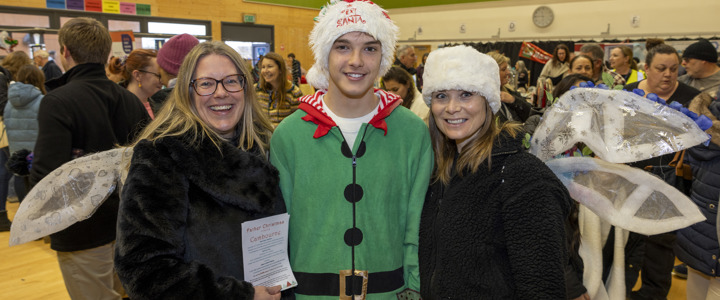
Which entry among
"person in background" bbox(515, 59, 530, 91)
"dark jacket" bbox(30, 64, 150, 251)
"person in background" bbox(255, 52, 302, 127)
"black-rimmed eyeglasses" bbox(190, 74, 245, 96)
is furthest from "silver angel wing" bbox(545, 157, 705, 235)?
"person in background" bbox(515, 59, 530, 91)

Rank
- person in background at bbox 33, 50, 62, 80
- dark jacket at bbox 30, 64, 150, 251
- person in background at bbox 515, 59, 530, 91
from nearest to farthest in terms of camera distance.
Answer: dark jacket at bbox 30, 64, 150, 251
person in background at bbox 33, 50, 62, 80
person in background at bbox 515, 59, 530, 91

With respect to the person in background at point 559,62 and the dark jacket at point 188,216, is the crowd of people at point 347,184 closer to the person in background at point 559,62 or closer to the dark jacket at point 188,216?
the dark jacket at point 188,216

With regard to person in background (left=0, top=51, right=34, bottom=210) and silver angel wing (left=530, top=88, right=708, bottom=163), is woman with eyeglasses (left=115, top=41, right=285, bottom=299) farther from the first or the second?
person in background (left=0, top=51, right=34, bottom=210)

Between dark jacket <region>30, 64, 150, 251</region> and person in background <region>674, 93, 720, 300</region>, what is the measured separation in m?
2.89

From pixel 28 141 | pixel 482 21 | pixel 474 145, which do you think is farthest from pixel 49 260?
pixel 482 21

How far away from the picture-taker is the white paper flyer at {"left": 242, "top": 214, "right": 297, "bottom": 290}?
145 centimetres

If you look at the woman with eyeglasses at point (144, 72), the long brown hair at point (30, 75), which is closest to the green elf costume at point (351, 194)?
the woman with eyeglasses at point (144, 72)

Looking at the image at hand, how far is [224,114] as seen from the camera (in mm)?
1555

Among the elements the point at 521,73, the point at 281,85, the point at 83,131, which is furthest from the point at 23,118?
the point at 521,73

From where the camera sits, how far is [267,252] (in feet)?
4.92

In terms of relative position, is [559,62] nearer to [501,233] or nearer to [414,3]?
[501,233]

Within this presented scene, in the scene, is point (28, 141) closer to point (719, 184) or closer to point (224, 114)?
point (224, 114)

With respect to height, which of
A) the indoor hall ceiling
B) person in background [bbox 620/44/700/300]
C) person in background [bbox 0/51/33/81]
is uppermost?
the indoor hall ceiling

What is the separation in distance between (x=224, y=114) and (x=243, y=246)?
446 millimetres
